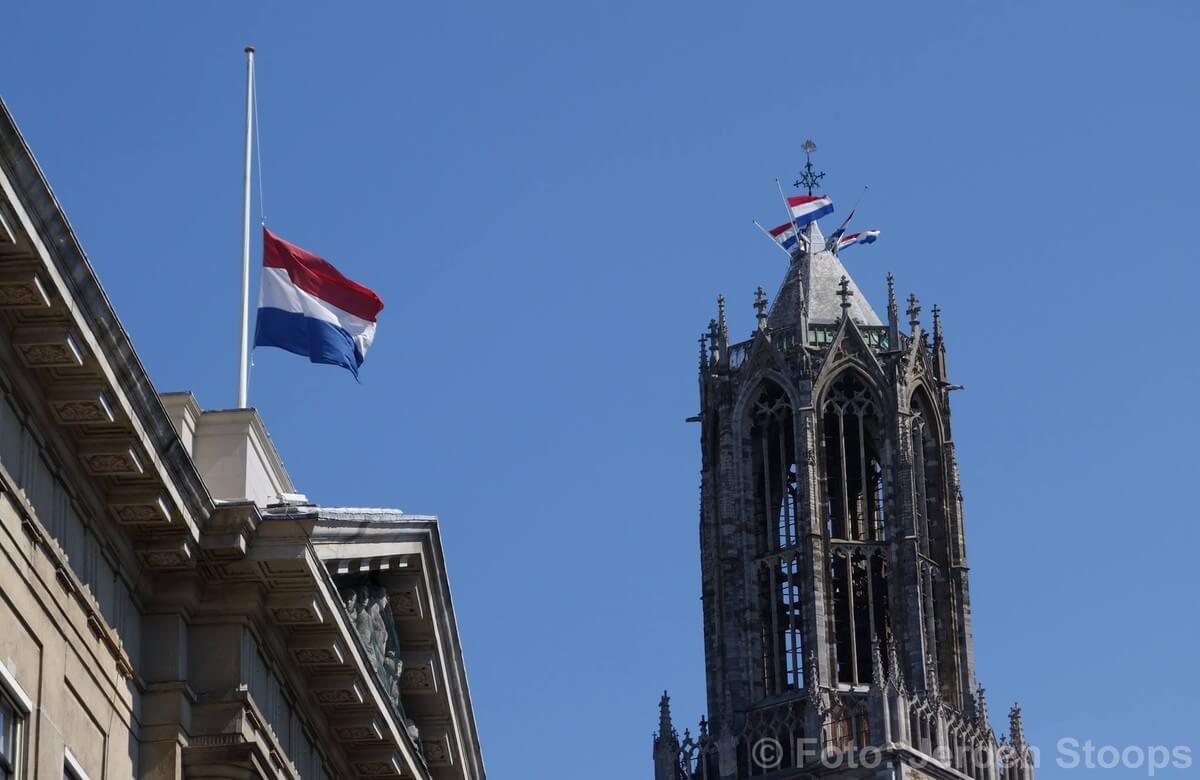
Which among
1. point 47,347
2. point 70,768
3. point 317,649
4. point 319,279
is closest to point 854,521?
point 319,279

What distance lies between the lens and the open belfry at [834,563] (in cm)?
8131

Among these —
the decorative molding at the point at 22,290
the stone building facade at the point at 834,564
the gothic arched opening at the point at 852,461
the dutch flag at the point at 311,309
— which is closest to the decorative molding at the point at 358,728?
the dutch flag at the point at 311,309

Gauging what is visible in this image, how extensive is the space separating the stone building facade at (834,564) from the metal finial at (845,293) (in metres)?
0.17

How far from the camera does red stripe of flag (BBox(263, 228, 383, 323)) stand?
3622 cm

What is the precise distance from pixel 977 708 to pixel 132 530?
57550 mm

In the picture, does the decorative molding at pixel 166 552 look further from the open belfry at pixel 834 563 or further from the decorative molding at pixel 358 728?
the open belfry at pixel 834 563

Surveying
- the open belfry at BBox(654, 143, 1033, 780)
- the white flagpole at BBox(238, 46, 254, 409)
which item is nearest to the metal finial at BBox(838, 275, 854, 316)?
the open belfry at BBox(654, 143, 1033, 780)

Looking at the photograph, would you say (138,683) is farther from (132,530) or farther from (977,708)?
(977,708)

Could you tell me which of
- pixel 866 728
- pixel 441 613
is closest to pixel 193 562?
pixel 441 613

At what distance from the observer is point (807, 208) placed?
9219cm

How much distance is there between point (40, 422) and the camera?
26.5 meters

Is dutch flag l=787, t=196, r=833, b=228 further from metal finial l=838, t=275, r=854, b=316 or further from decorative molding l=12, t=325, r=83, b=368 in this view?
decorative molding l=12, t=325, r=83, b=368

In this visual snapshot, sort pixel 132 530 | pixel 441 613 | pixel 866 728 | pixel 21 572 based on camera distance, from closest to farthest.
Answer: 1. pixel 21 572
2. pixel 132 530
3. pixel 441 613
4. pixel 866 728

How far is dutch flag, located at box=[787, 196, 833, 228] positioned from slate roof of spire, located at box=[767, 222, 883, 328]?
0.79 meters
